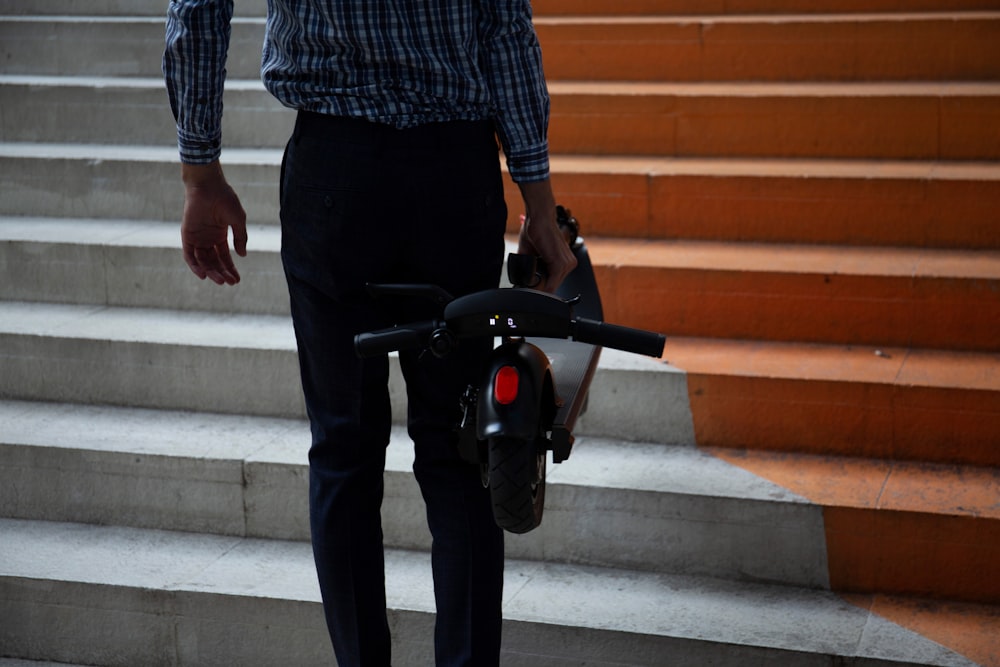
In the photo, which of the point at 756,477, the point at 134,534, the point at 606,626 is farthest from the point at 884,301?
the point at 134,534

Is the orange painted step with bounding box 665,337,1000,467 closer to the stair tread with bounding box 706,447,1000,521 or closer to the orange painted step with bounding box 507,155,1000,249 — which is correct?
the stair tread with bounding box 706,447,1000,521

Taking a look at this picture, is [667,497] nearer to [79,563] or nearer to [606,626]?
[606,626]

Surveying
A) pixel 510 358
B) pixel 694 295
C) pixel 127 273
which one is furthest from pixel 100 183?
pixel 510 358

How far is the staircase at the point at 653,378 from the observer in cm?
277

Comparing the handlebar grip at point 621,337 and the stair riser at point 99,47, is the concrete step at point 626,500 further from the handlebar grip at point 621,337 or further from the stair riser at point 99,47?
the stair riser at point 99,47

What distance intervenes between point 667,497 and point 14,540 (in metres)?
1.72

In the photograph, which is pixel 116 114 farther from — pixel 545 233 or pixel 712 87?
pixel 545 233

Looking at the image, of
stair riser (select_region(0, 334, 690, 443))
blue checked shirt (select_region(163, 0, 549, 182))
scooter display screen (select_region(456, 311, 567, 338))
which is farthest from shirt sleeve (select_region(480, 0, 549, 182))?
stair riser (select_region(0, 334, 690, 443))

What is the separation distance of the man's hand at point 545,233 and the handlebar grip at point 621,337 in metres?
0.31

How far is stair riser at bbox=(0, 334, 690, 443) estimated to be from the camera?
3211mm

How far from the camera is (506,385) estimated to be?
179cm

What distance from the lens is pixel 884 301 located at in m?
3.29

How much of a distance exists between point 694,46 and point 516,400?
9.55ft

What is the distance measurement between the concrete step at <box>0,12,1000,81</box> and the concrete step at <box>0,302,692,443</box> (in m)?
1.45
